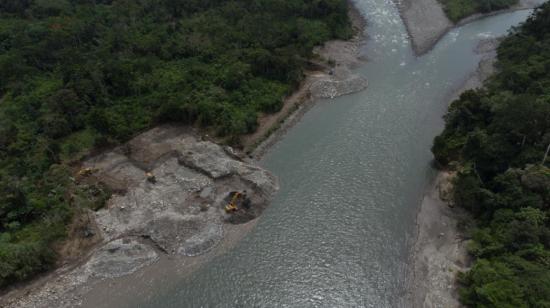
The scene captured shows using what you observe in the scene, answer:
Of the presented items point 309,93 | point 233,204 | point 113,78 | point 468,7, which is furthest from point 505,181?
point 468,7

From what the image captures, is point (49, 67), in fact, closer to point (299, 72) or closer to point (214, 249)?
point (299, 72)

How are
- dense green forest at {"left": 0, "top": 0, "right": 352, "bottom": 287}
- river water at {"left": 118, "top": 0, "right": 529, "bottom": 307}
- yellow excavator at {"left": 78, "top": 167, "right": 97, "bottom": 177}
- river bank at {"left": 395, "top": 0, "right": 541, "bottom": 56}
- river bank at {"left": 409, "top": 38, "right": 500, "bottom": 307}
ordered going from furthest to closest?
river bank at {"left": 395, "top": 0, "right": 541, "bottom": 56}
yellow excavator at {"left": 78, "top": 167, "right": 97, "bottom": 177}
dense green forest at {"left": 0, "top": 0, "right": 352, "bottom": 287}
river water at {"left": 118, "top": 0, "right": 529, "bottom": 307}
river bank at {"left": 409, "top": 38, "right": 500, "bottom": 307}

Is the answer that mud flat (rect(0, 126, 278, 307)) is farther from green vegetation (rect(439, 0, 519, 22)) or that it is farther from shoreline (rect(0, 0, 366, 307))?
green vegetation (rect(439, 0, 519, 22))

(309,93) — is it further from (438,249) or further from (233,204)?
(438,249)

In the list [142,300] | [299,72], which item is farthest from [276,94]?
[142,300]

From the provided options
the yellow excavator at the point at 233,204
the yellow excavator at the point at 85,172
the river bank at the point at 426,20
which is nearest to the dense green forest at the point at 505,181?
the river bank at the point at 426,20

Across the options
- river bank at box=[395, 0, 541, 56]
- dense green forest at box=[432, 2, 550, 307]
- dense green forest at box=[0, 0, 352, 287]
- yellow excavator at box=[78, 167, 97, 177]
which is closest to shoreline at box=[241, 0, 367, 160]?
dense green forest at box=[0, 0, 352, 287]
